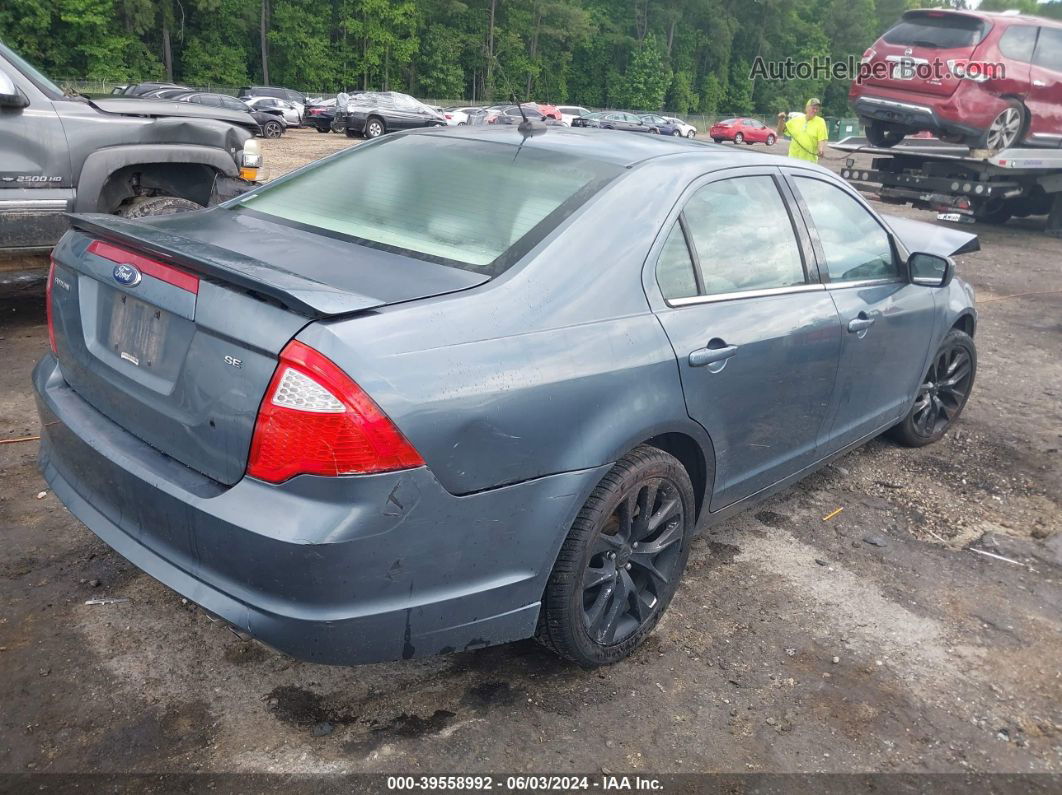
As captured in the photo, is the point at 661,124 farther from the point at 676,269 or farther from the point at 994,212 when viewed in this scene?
the point at 676,269

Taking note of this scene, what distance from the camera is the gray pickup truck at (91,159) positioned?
5348mm

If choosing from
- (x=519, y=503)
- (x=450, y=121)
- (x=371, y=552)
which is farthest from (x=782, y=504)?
(x=450, y=121)

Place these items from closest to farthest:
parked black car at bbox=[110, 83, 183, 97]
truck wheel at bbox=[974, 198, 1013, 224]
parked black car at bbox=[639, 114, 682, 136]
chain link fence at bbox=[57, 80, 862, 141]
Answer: truck wheel at bbox=[974, 198, 1013, 224]
parked black car at bbox=[110, 83, 183, 97]
chain link fence at bbox=[57, 80, 862, 141]
parked black car at bbox=[639, 114, 682, 136]

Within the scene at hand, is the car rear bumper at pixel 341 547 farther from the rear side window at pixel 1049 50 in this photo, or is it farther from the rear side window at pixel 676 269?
the rear side window at pixel 1049 50

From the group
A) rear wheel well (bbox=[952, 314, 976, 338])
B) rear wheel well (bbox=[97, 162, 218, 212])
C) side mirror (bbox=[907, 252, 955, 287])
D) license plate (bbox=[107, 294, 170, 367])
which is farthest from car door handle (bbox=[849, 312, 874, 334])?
rear wheel well (bbox=[97, 162, 218, 212])

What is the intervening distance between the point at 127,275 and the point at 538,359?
1.18m

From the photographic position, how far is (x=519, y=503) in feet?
7.71

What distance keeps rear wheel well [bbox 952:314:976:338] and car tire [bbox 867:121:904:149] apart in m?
9.66

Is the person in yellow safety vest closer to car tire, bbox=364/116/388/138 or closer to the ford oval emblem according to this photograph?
the ford oval emblem

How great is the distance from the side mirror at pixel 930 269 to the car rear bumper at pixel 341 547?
2.40 m

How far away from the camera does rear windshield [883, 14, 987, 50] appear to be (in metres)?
12.3

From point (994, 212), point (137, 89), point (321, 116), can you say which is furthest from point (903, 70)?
point (137, 89)

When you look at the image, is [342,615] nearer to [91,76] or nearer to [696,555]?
[696,555]

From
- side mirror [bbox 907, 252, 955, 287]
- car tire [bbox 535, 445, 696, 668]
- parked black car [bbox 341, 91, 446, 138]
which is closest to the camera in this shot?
car tire [bbox 535, 445, 696, 668]
